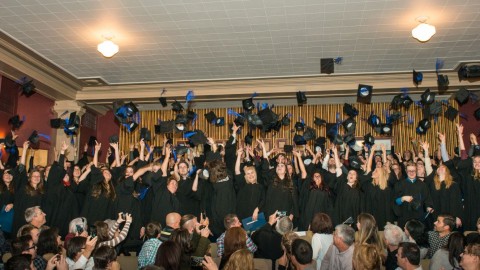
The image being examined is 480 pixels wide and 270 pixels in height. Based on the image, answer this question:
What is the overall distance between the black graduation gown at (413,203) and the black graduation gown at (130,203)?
3.75m

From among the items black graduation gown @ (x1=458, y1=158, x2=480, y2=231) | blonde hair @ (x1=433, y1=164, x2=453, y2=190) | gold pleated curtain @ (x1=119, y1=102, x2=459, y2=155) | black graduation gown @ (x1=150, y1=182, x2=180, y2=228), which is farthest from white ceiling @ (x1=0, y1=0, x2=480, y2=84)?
gold pleated curtain @ (x1=119, y1=102, x2=459, y2=155)

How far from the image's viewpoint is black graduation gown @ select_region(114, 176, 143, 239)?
21.0 feet

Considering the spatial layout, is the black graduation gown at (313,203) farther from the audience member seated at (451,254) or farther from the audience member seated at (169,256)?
the audience member seated at (169,256)

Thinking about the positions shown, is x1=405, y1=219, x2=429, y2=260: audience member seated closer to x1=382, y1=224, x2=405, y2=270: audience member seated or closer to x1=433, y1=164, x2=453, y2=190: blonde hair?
x1=382, y1=224, x2=405, y2=270: audience member seated

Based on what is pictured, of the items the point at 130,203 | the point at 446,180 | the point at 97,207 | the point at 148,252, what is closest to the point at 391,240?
the point at 148,252

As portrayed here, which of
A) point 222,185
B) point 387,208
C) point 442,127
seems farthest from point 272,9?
point 442,127

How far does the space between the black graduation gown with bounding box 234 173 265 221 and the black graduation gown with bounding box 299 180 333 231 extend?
2.34ft

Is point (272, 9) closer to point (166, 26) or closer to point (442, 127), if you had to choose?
point (166, 26)

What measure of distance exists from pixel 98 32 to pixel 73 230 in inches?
160

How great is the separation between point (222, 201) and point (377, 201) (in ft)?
7.67

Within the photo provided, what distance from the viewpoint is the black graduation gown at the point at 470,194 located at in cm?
669

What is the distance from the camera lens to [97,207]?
663 cm

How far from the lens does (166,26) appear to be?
7211 mm

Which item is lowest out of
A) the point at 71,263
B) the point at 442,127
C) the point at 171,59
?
the point at 71,263
